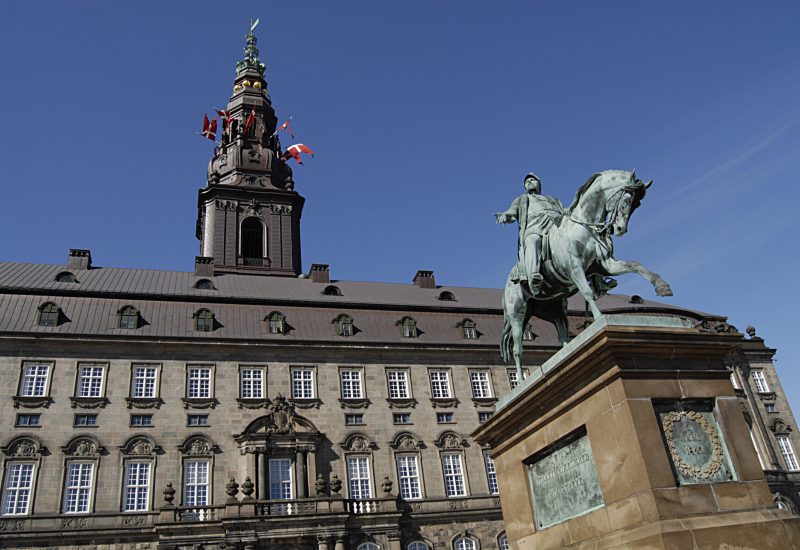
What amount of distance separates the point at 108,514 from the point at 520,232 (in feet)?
90.1

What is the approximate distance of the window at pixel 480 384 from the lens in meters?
40.8

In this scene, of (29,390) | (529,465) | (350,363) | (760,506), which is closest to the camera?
(760,506)

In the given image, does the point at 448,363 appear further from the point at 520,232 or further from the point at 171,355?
the point at 520,232

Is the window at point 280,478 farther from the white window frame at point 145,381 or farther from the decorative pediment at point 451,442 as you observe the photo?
the decorative pediment at point 451,442

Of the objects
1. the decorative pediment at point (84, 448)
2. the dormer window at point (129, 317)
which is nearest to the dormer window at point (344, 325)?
the dormer window at point (129, 317)

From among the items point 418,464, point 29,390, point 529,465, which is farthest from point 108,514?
point 529,465

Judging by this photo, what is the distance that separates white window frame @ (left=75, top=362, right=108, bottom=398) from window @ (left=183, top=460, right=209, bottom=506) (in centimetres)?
593

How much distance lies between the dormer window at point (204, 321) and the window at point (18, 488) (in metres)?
10.7

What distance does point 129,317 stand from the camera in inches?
1484

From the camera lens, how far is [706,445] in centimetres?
861

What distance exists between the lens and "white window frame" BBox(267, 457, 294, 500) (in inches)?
1364

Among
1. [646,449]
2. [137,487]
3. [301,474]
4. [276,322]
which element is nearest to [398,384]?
[301,474]

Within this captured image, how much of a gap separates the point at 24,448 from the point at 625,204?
31842 mm

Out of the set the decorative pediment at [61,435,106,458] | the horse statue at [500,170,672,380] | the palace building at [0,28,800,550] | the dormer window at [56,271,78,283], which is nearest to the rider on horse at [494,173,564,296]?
the horse statue at [500,170,672,380]
